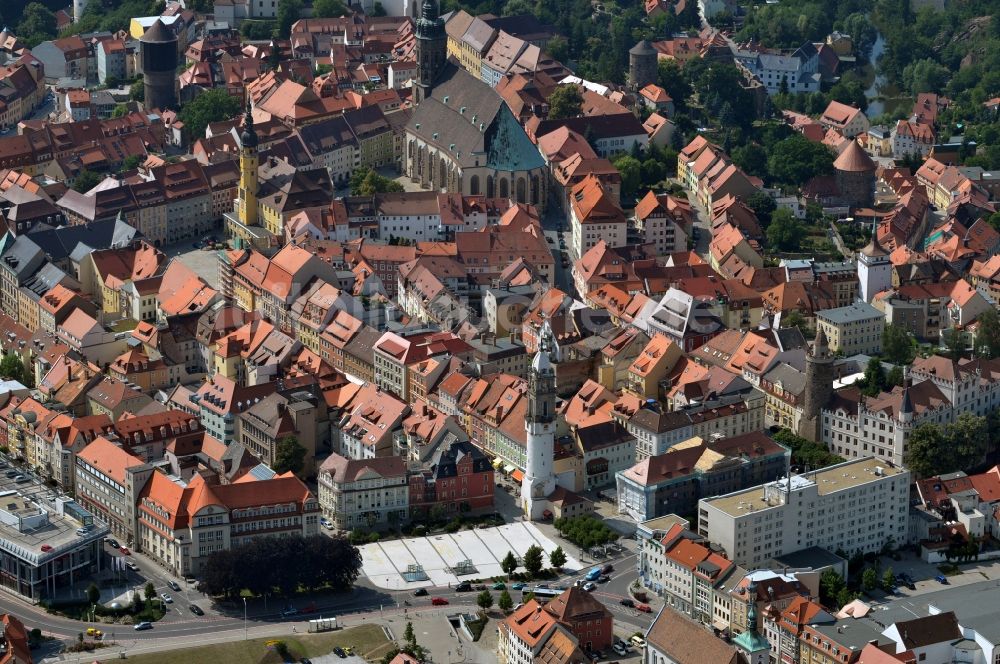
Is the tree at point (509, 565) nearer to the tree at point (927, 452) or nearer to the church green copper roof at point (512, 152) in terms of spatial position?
the tree at point (927, 452)

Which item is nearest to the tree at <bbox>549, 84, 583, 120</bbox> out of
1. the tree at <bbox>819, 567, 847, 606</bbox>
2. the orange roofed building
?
the orange roofed building

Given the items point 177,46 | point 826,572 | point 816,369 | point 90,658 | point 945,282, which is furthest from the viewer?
point 177,46

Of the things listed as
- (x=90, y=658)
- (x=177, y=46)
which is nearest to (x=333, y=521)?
(x=90, y=658)

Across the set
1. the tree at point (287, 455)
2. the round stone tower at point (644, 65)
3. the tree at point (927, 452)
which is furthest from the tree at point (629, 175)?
the tree at point (287, 455)

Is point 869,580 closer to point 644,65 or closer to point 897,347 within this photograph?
point 897,347

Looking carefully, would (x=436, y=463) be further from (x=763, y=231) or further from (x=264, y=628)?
(x=763, y=231)

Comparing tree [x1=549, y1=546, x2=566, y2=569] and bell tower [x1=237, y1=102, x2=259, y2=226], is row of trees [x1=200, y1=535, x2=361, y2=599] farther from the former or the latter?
bell tower [x1=237, y1=102, x2=259, y2=226]

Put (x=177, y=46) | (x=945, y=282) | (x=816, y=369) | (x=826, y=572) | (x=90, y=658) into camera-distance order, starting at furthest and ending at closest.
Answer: (x=177, y=46) < (x=945, y=282) < (x=816, y=369) < (x=826, y=572) < (x=90, y=658)

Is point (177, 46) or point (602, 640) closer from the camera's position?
point (602, 640)
